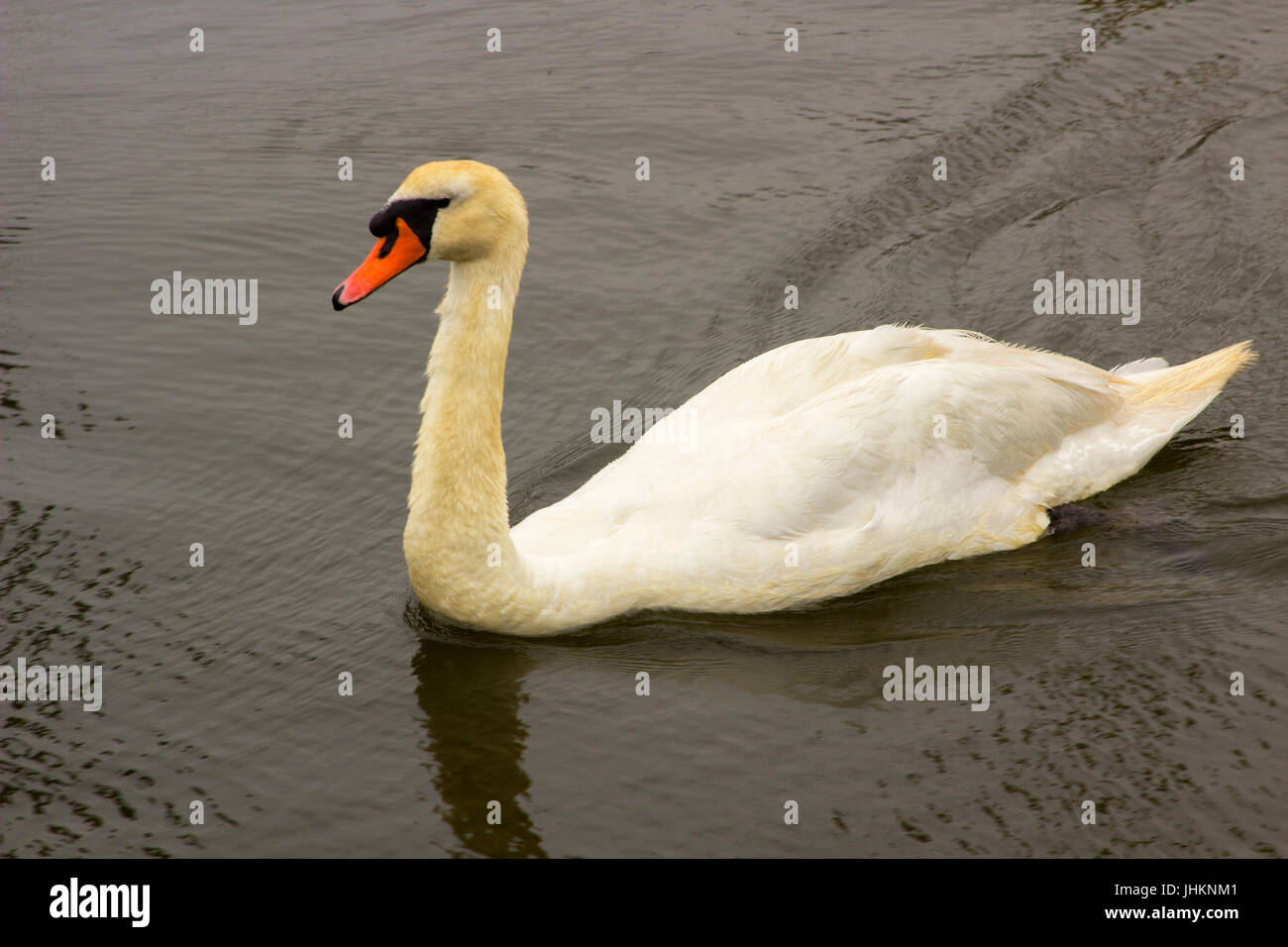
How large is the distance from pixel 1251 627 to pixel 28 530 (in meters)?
7.20

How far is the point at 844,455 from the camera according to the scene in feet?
28.6

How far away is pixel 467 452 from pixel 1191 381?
16.4 ft

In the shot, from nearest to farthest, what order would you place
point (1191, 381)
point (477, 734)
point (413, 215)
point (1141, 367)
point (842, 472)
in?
point (413, 215)
point (477, 734)
point (842, 472)
point (1191, 381)
point (1141, 367)

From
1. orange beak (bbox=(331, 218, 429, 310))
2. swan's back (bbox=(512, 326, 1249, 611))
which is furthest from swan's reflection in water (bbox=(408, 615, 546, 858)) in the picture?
orange beak (bbox=(331, 218, 429, 310))

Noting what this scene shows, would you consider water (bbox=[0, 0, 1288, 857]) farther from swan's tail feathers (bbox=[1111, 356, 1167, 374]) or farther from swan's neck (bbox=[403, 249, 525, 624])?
swan's tail feathers (bbox=[1111, 356, 1167, 374])

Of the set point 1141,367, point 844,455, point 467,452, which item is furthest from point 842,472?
point 1141,367

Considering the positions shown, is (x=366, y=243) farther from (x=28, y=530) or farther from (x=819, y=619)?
(x=819, y=619)

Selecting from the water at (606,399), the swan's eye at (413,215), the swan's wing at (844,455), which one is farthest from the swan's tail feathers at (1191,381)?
the swan's eye at (413,215)

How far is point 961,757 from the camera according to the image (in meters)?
7.61

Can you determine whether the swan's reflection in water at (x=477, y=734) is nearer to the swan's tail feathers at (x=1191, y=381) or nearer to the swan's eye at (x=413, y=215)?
the swan's eye at (x=413, y=215)

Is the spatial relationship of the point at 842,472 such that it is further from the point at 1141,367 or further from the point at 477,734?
the point at 1141,367

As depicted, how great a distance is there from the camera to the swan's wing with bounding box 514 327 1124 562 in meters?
8.60

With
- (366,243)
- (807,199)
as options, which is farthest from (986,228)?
(366,243)

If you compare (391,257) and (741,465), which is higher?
(391,257)
